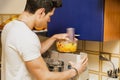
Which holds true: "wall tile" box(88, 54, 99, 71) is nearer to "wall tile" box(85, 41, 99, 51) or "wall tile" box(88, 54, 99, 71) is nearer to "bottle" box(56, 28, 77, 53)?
"wall tile" box(85, 41, 99, 51)

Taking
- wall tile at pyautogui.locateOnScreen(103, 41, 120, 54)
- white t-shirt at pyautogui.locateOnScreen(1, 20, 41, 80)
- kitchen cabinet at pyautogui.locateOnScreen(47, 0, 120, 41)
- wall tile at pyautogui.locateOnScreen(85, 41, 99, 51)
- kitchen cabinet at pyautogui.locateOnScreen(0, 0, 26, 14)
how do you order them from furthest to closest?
kitchen cabinet at pyautogui.locateOnScreen(0, 0, 26, 14) → wall tile at pyautogui.locateOnScreen(85, 41, 99, 51) → wall tile at pyautogui.locateOnScreen(103, 41, 120, 54) → kitchen cabinet at pyautogui.locateOnScreen(47, 0, 120, 41) → white t-shirt at pyautogui.locateOnScreen(1, 20, 41, 80)

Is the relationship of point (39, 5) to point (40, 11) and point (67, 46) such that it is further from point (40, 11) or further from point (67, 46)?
point (67, 46)

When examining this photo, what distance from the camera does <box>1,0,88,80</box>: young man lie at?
1.18 m

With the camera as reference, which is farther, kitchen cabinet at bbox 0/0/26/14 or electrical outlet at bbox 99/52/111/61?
kitchen cabinet at bbox 0/0/26/14

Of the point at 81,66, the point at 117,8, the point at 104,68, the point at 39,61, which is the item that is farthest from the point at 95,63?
the point at 39,61

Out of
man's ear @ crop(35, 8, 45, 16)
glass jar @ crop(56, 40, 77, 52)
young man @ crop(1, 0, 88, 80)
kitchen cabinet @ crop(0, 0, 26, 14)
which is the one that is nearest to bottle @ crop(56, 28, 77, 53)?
glass jar @ crop(56, 40, 77, 52)

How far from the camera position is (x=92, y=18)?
1350mm

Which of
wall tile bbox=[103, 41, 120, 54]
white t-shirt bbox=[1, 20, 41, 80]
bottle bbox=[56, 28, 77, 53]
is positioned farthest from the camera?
wall tile bbox=[103, 41, 120, 54]

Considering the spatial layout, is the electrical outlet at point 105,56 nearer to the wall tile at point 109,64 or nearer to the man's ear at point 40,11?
the wall tile at point 109,64

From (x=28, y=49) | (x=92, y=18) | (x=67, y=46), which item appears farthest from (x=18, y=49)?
(x=92, y=18)

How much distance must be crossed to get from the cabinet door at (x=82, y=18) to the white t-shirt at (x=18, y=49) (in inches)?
12.8

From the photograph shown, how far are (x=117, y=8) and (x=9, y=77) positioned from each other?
0.76 metres

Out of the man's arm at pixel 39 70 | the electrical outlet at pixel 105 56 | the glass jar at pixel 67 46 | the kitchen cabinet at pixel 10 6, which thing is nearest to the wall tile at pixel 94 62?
the electrical outlet at pixel 105 56

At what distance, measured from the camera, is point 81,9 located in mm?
1402
